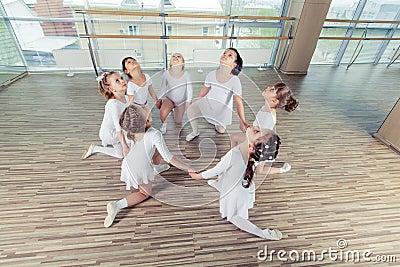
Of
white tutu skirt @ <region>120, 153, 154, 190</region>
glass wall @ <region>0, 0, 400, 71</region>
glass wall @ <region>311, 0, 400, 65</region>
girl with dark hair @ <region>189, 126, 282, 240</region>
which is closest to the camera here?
girl with dark hair @ <region>189, 126, 282, 240</region>

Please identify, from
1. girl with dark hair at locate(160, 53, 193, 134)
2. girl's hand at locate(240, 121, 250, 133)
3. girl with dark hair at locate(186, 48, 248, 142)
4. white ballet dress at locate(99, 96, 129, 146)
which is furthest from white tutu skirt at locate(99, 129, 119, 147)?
girl's hand at locate(240, 121, 250, 133)

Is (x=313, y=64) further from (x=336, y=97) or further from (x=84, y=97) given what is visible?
(x=84, y=97)

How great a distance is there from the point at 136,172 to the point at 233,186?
2.22 ft

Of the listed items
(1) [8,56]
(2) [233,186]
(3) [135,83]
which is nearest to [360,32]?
(3) [135,83]

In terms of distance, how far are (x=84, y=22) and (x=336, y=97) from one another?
167 inches

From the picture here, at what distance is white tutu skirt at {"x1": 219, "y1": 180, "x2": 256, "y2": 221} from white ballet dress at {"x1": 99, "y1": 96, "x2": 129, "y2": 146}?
0.99 m

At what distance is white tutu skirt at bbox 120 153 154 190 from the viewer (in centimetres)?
148

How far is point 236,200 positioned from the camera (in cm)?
140

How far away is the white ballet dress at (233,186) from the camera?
133 cm

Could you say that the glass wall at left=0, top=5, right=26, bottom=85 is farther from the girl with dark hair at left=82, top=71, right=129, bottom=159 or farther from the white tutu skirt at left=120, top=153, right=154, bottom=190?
the white tutu skirt at left=120, top=153, right=154, bottom=190

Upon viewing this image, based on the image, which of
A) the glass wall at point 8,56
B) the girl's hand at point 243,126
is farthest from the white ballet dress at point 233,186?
the glass wall at point 8,56

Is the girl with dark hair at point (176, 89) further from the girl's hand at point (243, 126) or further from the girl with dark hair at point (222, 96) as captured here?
the girl's hand at point (243, 126)

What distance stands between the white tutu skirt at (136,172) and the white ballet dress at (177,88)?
1.03 metres

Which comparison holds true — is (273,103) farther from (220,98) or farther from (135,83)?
(135,83)
